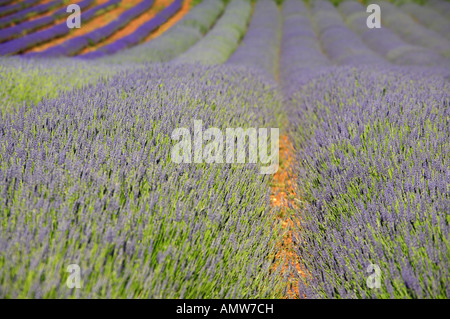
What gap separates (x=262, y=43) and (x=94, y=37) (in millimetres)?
6139

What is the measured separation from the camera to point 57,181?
1479 mm

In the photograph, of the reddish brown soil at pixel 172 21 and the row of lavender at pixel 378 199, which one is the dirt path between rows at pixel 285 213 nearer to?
the row of lavender at pixel 378 199

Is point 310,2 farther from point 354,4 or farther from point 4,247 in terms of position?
point 4,247

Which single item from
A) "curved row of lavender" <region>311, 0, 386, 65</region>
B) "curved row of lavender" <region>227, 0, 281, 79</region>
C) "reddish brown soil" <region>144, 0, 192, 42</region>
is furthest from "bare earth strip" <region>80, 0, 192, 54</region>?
"curved row of lavender" <region>311, 0, 386, 65</region>

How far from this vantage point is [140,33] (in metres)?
12.6

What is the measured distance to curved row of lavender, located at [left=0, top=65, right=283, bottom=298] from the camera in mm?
1168

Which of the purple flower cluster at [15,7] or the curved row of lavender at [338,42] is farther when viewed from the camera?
the purple flower cluster at [15,7]

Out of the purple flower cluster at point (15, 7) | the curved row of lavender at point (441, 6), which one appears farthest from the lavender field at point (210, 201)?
the curved row of lavender at point (441, 6)

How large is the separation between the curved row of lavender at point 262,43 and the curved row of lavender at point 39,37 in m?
5.83

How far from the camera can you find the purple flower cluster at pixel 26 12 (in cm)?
1044

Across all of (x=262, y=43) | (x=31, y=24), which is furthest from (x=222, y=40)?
(x=31, y=24)

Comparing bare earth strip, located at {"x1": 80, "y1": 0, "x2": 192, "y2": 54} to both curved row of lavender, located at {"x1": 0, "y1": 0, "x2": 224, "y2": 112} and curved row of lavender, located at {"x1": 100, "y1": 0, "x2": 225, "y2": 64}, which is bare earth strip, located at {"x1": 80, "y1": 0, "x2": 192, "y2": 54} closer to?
curved row of lavender, located at {"x1": 100, "y1": 0, "x2": 225, "y2": 64}

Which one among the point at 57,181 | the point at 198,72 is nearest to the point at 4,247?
the point at 57,181

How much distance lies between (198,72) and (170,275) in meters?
3.20
